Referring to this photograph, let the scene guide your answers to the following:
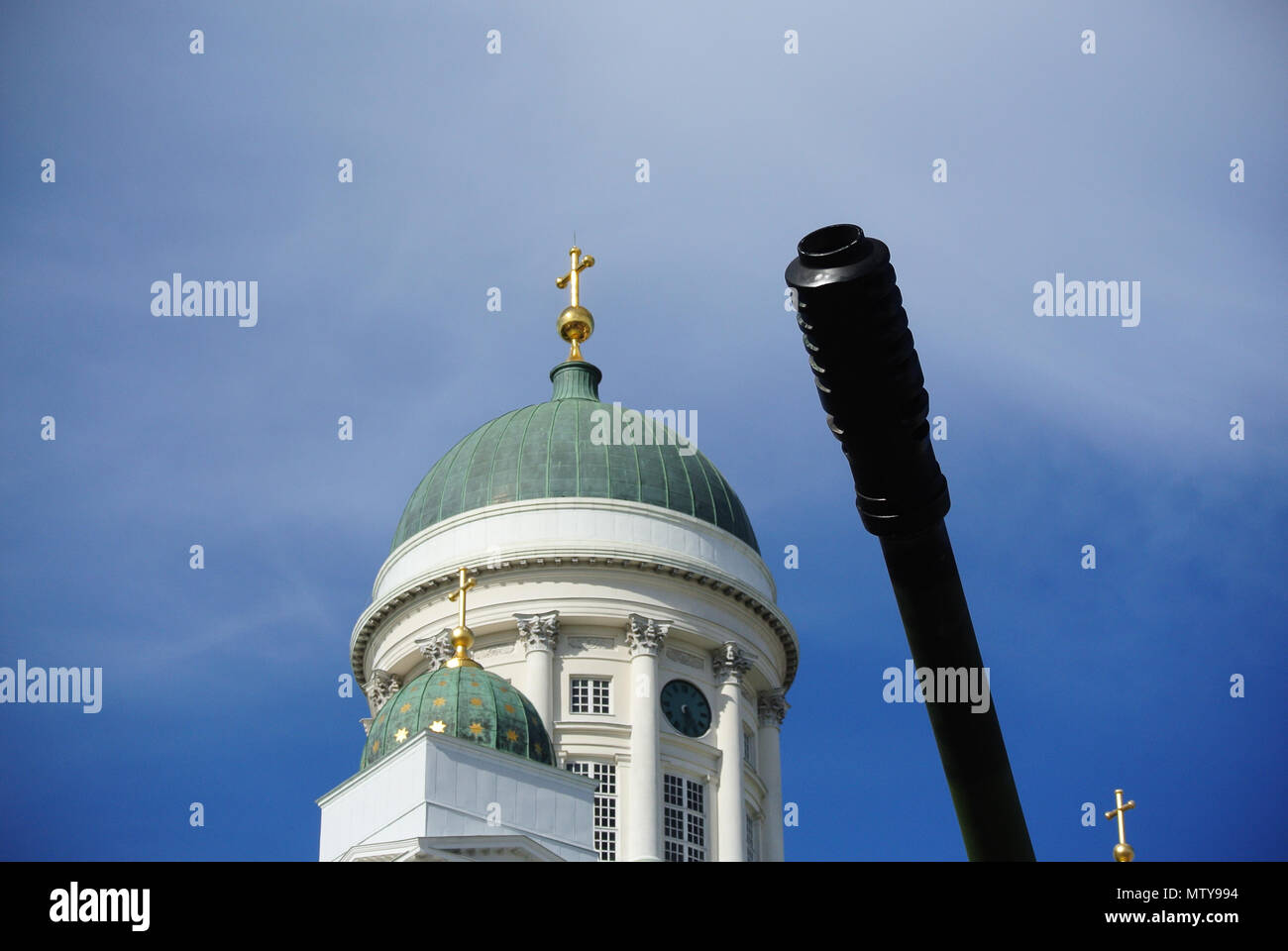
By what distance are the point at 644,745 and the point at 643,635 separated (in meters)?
3.69

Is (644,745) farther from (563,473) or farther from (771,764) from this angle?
(563,473)

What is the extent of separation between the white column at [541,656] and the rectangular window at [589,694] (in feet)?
4.33

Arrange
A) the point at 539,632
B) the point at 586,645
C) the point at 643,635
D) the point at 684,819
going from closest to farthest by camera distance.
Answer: the point at 539,632 < the point at 684,819 < the point at 643,635 < the point at 586,645

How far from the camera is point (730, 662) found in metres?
71.2

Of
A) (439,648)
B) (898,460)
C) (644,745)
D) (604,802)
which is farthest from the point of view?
(439,648)

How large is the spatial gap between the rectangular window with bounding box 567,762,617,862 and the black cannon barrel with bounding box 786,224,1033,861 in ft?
182

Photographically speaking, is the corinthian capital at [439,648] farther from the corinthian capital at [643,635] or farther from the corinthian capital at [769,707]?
the corinthian capital at [769,707]

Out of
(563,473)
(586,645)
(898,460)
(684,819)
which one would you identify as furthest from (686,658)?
(898,460)

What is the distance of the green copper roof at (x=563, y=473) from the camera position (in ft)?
240

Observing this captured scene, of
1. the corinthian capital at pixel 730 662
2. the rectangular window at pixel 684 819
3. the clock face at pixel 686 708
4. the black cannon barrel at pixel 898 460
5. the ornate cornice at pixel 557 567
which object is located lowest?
the black cannon barrel at pixel 898 460

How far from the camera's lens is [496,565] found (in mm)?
69875

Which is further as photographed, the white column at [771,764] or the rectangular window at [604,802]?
the white column at [771,764]

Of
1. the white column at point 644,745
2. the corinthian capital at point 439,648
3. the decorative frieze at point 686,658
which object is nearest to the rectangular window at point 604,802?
the white column at point 644,745
